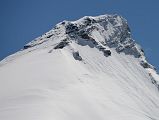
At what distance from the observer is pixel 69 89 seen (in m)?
75.6

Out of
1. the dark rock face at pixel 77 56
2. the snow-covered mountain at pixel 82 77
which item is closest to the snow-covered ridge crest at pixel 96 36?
the snow-covered mountain at pixel 82 77

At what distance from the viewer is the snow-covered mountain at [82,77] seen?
214ft

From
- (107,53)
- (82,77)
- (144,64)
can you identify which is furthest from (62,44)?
(144,64)

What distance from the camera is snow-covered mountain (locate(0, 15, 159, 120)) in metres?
65.4

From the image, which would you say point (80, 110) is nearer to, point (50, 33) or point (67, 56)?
point (67, 56)

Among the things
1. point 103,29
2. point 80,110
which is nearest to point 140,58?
point 103,29

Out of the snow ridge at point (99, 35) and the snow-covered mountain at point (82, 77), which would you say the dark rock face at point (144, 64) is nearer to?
the snow ridge at point (99, 35)

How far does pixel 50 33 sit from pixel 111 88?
3476cm

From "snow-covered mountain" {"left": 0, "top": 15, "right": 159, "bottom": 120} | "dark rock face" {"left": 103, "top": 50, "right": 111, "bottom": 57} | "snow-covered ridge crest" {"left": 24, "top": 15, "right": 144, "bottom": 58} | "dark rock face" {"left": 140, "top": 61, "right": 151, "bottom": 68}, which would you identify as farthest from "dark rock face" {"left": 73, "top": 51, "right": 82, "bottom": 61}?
"dark rock face" {"left": 140, "top": 61, "right": 151, "bottom": 68}

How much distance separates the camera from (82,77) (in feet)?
280

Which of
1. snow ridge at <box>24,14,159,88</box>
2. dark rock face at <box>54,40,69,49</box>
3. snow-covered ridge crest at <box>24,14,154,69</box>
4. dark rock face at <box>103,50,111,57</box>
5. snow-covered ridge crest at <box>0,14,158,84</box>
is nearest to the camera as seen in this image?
dark rock face at <box>54,40,69,49</box>

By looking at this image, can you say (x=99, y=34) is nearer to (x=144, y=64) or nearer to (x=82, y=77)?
(x=144, y=64)

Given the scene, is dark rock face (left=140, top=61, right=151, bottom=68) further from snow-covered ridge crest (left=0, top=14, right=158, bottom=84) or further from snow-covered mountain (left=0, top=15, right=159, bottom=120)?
snow-covered mountain (left=0, top=15, right=159, bottom=120)

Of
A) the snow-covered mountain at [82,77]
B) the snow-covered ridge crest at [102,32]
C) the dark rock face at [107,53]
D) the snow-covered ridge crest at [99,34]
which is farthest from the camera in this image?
the snow-covered ridge crest at [102,32]
